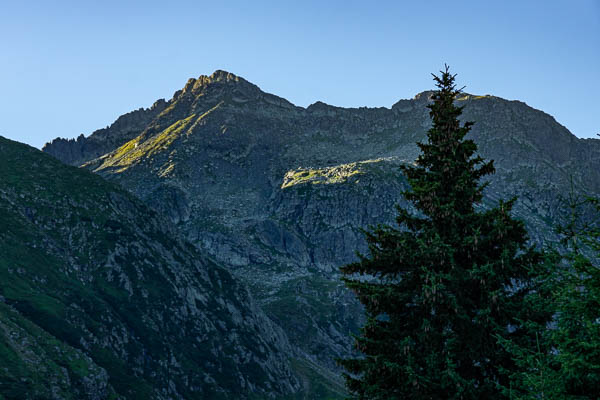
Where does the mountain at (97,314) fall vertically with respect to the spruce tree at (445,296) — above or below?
below

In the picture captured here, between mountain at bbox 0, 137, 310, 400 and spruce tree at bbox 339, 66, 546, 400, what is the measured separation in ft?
288

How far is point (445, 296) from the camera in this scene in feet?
65.4

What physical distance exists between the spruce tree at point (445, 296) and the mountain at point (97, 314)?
87648 millimetres

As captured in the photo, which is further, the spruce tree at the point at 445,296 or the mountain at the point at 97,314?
the mountain at the point at 97,314

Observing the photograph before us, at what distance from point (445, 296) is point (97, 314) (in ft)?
456

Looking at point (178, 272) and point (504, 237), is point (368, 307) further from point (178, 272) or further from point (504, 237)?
point (178, 272)

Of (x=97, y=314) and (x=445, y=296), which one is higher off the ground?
(x=445, y=296)

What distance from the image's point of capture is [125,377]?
5034 inches

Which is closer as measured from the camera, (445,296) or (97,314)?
(445,296)

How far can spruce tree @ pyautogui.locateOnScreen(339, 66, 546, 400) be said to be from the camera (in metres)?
19.4

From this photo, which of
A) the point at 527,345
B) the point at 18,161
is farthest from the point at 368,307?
the point at 18,161

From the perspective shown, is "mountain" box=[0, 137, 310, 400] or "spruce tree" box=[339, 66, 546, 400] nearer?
"spruce tree" box=[339, 66, 546, 400]

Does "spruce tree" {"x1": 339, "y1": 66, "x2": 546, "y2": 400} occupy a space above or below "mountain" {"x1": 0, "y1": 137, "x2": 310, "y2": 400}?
above

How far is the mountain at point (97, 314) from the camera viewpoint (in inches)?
4333
